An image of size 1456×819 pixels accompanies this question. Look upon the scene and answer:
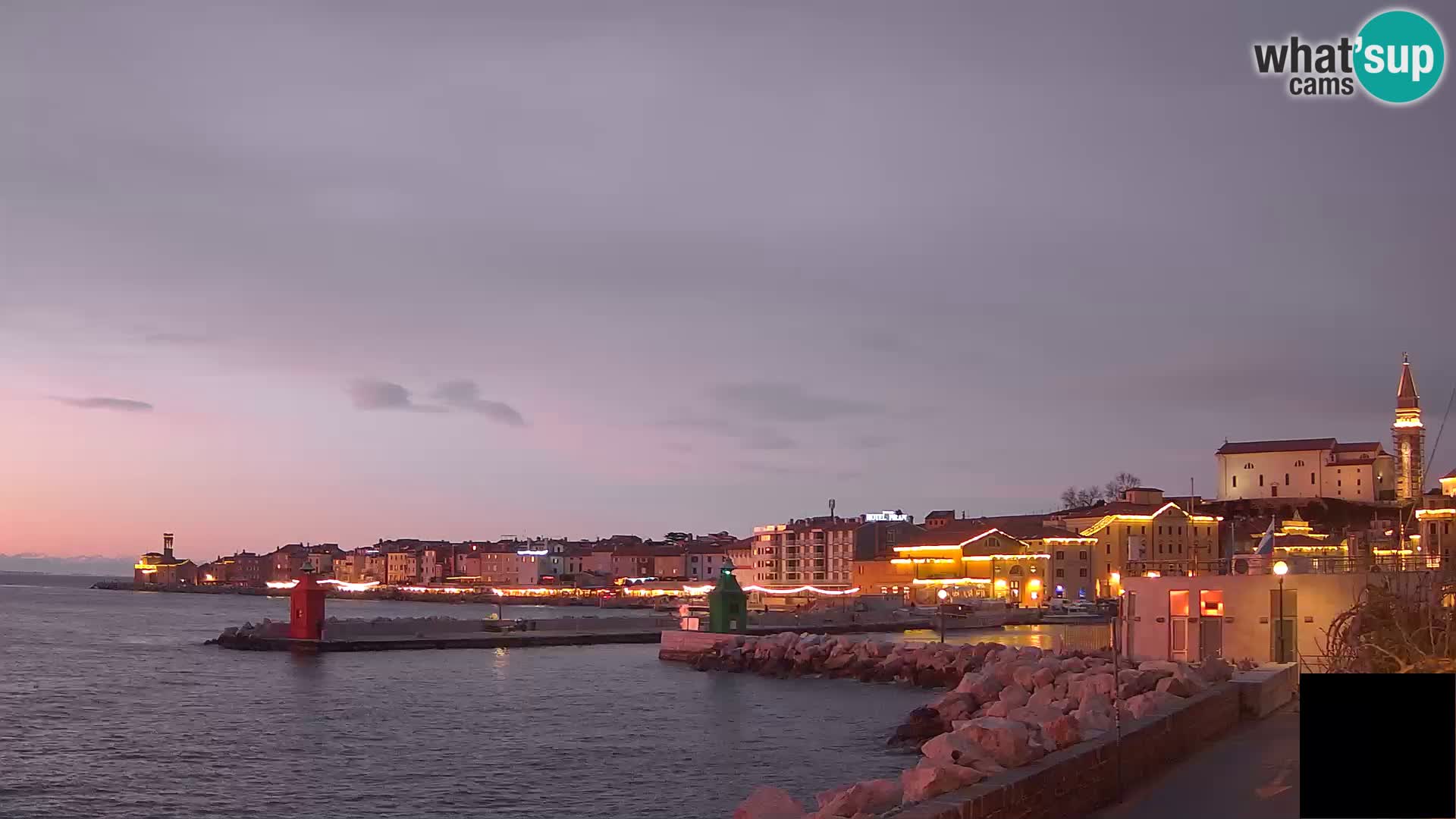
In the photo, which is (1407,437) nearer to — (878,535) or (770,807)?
(878,535)

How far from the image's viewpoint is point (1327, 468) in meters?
117

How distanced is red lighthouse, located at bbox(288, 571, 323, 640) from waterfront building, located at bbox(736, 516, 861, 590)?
61678mm

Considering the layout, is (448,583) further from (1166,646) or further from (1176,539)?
(1166,646)

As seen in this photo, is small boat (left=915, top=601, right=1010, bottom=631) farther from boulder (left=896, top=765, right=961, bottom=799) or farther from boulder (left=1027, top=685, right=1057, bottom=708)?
boulder (left=896, top=765, right=961, bottom=799)

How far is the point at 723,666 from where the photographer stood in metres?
45.7

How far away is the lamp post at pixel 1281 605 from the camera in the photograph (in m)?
23.2

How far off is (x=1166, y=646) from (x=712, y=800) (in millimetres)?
11839

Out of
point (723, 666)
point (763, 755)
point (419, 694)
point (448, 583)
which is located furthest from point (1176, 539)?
point (448, 583)

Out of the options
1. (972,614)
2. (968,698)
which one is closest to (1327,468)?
(972,614)

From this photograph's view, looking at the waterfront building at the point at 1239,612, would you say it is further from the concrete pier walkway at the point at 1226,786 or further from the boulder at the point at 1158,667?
the concrete pier walkway at the point at 1226,786

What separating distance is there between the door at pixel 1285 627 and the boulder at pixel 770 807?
49.4 ft

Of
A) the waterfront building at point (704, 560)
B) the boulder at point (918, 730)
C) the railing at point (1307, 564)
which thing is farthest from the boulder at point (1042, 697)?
the waterfront building at point (704, 560)

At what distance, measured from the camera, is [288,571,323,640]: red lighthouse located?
173 ft

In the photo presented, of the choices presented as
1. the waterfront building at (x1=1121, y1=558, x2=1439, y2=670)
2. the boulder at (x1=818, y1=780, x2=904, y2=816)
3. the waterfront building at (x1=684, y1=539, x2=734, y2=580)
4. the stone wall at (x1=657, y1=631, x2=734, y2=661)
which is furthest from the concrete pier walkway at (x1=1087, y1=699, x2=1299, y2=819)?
the waterfront building at (x1=684, y1=539, x2=734, y2=580)
